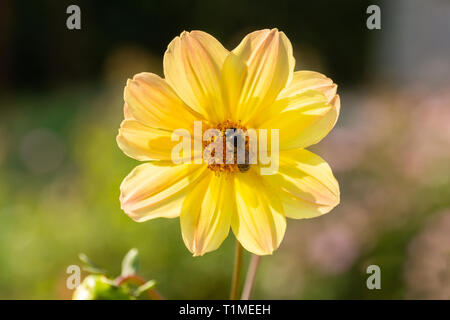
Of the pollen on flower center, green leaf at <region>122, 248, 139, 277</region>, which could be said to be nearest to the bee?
the pollen on flower center

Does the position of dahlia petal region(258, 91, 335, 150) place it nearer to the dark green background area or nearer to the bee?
the bee

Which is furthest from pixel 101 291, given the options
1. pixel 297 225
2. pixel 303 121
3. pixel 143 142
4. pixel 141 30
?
pixel 141 30

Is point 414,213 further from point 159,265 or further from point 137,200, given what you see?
point 137,200

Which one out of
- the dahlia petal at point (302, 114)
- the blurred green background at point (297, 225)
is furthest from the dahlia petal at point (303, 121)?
the blurred green background at point (297, 225)

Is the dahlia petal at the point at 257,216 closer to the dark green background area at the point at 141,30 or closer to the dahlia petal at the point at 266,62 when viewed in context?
the dahlia petal at the point at 266,62

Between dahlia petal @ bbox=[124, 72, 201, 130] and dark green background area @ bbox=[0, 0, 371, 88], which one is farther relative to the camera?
dark green background area @ bbox=[0, 0, 371, 88]

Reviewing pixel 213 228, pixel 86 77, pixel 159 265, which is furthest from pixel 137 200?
pixel 86 77

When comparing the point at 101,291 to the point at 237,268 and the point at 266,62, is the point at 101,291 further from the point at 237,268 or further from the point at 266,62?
the point at 266,62
